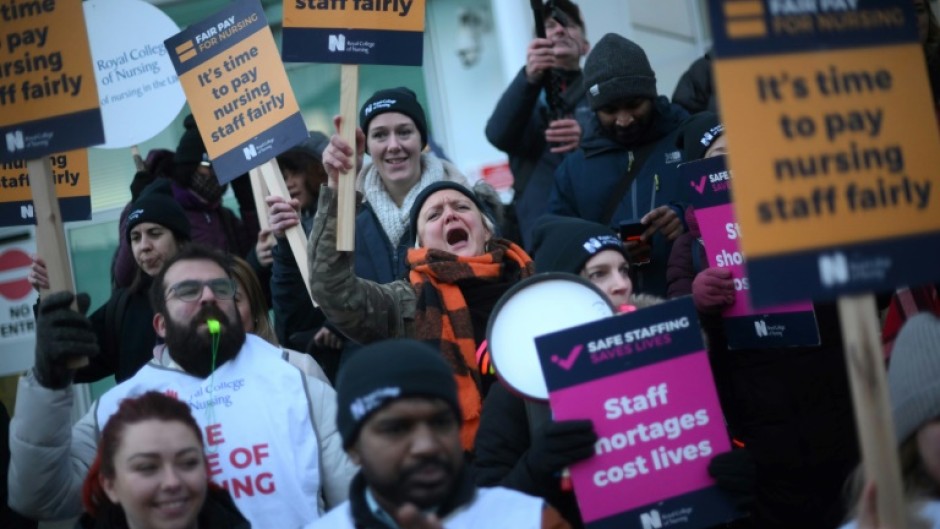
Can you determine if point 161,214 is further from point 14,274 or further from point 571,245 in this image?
point 14,274

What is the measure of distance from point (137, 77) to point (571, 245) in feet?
12.3

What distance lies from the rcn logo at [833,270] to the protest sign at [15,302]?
8.20 metres

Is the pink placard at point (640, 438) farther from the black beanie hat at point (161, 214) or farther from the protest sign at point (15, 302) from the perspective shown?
the protest sign at point (15, 302)

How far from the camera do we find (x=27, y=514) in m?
4.95

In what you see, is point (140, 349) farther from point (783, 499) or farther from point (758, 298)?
point (758, 298)

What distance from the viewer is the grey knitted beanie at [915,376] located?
396cm

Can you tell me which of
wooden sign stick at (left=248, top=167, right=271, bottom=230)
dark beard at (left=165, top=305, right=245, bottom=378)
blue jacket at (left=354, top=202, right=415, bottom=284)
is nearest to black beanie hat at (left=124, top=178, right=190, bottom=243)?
wooden sign stick at (left=248, top=167, right=271, bottom=230)

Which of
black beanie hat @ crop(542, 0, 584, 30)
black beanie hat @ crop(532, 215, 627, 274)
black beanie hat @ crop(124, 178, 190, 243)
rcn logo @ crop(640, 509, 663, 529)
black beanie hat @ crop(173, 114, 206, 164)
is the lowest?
rcn logo @ crop(640, 509, 663, 529)

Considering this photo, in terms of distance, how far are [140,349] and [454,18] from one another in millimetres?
5249

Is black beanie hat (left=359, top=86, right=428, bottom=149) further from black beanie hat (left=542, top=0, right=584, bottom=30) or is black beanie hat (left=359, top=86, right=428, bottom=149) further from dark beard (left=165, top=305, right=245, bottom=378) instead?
dark beard (left=165, top=305, right=245, bottom=378)

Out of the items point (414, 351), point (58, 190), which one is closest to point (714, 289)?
point (414, 351)

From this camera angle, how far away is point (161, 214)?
22.2 feet

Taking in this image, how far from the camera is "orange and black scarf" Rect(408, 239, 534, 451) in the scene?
17.6 feet

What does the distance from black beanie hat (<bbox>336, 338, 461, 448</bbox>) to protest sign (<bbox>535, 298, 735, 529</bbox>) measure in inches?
16.6
